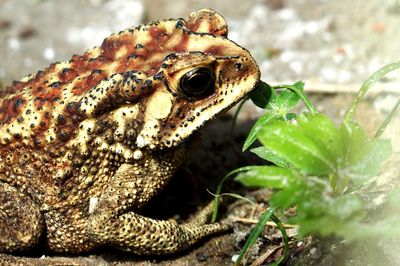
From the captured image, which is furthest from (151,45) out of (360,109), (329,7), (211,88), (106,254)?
(329,7)

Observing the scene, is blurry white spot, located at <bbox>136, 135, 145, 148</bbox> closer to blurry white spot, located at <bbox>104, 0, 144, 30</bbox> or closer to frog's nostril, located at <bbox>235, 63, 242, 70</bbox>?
frog's nostril, located at <bbox>235, 63, 242, 70</bbox>

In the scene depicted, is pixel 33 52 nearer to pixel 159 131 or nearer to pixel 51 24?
pixel 51 24

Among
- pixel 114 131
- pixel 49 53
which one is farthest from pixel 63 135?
pixel 49 53

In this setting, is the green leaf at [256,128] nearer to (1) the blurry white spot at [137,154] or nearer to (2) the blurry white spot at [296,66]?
(1) the blurry white spot at [137,154]

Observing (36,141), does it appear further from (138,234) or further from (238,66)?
(238,66)

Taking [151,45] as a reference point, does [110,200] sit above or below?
below

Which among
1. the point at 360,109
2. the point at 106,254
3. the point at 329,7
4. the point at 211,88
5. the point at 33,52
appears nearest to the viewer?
the point at 211,88

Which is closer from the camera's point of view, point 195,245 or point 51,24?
point 195,245

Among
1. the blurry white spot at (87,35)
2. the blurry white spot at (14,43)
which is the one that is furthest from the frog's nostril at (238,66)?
the blurry white spot at (14,43)
